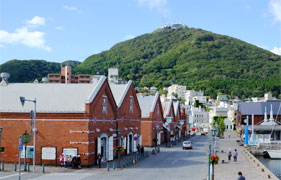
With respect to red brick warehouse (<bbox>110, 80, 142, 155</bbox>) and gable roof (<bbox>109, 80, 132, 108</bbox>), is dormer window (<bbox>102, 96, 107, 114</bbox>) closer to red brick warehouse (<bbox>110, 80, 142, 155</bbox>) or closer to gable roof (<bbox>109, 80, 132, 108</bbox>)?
red brick warehouse (<bbox>110, 80, 142, 155</bbox>)

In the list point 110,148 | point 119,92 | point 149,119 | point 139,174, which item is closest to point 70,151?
point 110,148

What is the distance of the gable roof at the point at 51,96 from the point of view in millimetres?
37469

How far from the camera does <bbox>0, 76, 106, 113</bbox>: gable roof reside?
3747 cm

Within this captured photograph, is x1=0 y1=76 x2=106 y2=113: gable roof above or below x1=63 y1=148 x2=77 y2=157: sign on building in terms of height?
above

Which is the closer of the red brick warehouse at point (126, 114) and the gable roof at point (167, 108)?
the red brick warehouse at point (126, 114)

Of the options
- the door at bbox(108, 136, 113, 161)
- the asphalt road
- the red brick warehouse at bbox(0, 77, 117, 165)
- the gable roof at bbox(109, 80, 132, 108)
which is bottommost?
the asphalt road

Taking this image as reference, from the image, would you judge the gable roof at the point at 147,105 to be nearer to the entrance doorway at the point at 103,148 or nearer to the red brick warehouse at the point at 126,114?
the red brick warehouse at the point at 126,114

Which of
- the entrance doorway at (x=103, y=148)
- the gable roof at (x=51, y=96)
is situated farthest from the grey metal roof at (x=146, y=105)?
the gable roof at (x=51, y=96)

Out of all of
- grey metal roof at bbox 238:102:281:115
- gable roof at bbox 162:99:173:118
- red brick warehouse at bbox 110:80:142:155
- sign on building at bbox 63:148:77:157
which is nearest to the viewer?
sign on building at bbox 63:148:77:157

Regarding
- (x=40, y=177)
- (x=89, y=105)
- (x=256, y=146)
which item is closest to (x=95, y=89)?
(x=89, y=105)

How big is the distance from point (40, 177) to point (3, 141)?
11.0 m

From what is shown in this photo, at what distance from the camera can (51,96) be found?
131ft

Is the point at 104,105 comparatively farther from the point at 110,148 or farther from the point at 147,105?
the point at 147,105

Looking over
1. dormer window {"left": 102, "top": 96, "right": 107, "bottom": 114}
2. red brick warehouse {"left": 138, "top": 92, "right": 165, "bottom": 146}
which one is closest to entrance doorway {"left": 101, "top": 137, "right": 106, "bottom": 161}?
dormer window {"left": 102, "top": 96, "right": 107, "bottom": 114}
